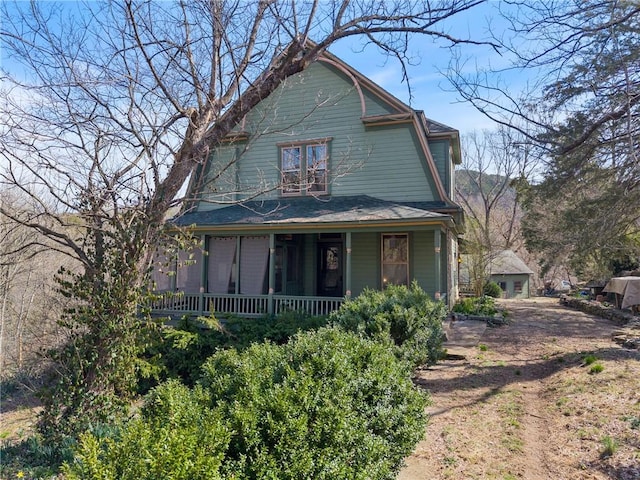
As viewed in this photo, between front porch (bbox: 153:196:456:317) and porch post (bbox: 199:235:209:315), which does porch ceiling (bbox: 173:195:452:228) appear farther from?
porch post (bbox: 199:235:209:315)

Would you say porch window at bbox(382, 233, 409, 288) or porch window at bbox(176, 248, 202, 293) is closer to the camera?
porch window at bbox(382, 233, 409, 288)

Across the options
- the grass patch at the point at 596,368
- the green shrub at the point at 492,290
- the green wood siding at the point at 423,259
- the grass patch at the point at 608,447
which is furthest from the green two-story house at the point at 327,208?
the green shrub at the point at 492,290

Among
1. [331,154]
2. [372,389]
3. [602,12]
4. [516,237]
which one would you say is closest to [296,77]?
[331,154]

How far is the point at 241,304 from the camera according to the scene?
12344mm

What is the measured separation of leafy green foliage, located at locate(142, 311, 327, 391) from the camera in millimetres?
9961

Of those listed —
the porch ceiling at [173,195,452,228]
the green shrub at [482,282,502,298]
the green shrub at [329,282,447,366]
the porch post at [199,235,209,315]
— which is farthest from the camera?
the green shrub at [482,282,502,298]

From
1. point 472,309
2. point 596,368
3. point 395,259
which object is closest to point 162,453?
point 596,368

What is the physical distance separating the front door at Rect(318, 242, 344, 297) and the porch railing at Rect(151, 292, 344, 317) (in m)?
1.41

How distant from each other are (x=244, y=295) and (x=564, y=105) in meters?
9.50

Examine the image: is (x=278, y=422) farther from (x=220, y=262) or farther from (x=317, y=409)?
(x=220, y=262)

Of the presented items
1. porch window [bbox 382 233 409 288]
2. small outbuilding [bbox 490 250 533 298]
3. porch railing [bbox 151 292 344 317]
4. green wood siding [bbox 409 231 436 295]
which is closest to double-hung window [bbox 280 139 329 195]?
porch window [bbox 382 233 409 288]

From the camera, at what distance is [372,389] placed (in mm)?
3871

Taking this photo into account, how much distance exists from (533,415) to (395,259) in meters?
7.00

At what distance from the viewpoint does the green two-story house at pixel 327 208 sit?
11922mm
